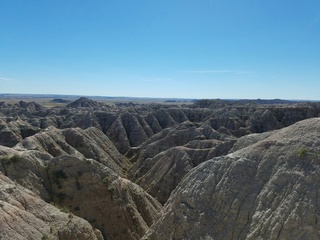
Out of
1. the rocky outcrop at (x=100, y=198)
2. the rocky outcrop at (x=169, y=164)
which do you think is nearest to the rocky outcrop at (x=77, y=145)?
the rocky outcrop at (x=169, y=164)

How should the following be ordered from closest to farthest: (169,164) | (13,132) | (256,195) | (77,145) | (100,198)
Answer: (256,195)
(100,198)
(169,164)
(77,145)
(13,132)

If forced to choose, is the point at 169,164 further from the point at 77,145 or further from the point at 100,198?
the point at 100,198

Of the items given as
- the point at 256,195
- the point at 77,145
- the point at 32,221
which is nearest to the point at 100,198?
the point at 32,221

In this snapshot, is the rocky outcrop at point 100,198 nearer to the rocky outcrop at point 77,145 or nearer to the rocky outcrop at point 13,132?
the rocky outcrop at point 77,145

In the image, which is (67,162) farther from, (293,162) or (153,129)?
(153,129)

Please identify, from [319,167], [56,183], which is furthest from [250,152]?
[56,183]
